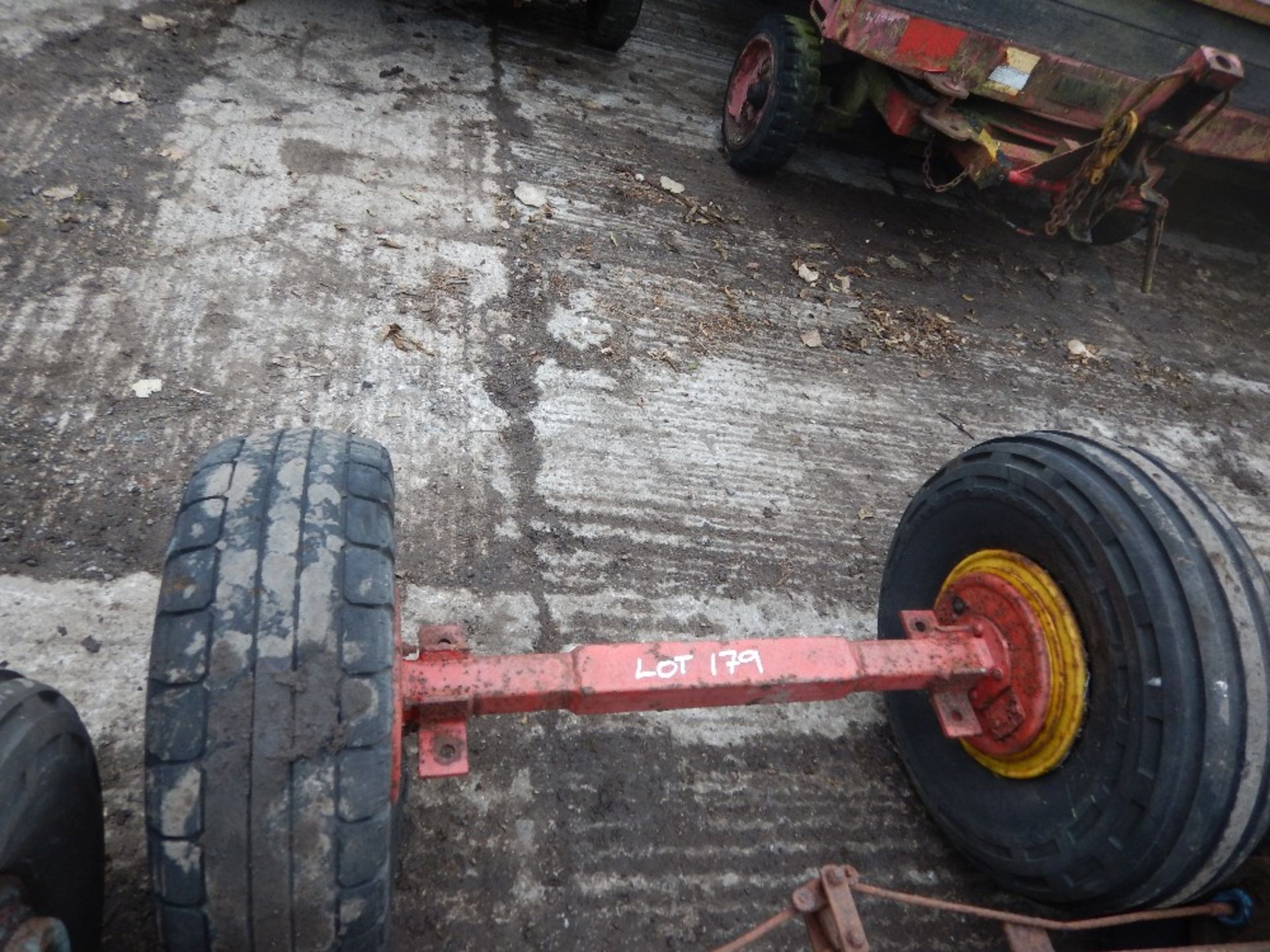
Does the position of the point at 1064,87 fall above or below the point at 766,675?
above

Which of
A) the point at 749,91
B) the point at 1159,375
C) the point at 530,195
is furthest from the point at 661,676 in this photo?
the point at 1159,375

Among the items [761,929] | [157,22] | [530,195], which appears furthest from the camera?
[157,22]

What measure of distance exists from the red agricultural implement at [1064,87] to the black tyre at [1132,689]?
241 cm

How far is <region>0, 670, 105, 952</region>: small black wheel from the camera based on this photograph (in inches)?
51.9

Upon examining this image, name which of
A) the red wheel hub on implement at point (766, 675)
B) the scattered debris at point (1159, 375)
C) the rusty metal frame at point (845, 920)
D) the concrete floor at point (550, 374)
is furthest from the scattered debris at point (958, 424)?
the rusty metal frame at point (845, 920)

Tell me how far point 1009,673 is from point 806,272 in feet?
9.11

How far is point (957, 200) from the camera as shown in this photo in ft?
17.5

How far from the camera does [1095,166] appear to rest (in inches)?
151

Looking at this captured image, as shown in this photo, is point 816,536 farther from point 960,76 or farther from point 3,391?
point 3,391

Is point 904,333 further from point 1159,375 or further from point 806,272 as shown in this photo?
point 1159,375

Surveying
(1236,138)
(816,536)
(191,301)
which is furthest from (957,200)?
(191,301)

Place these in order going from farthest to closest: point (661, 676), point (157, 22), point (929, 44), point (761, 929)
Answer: point (157, 22), point (929, 44), point (661, 676), point (761, 929)

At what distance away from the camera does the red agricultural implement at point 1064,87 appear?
3746 millimetres

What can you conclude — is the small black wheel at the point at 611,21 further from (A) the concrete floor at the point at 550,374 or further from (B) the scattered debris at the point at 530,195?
(B) the scattered debris at the point at 530,195
